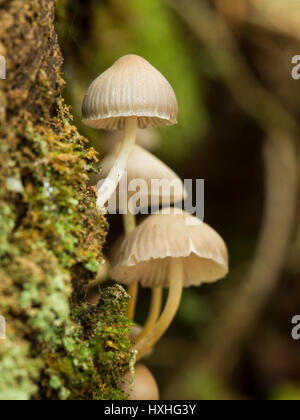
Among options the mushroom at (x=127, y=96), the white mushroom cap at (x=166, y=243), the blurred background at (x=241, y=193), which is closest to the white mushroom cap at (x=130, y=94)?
the mushroom at (x=127, y=96)

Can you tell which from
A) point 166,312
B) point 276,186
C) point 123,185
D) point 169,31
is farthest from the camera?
point 276,186

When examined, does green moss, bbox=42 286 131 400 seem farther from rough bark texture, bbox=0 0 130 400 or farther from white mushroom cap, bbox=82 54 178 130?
white mushroom cap, bbox=82 54 178 130

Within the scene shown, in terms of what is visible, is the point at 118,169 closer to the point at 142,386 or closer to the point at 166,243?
the point at 166,243

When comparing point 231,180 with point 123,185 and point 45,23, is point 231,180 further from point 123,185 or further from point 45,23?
point 45,23

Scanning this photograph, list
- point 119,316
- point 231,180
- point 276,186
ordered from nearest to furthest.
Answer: point 119,316 → point 276,186 → point 231,180

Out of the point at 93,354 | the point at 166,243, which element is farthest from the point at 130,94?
the point at 93,354

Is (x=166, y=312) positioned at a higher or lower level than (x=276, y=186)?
lower

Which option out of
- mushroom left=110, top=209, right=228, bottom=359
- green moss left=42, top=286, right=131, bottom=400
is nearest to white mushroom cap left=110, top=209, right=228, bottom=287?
mushroom left=110, top=209, right=228, bottom=359
